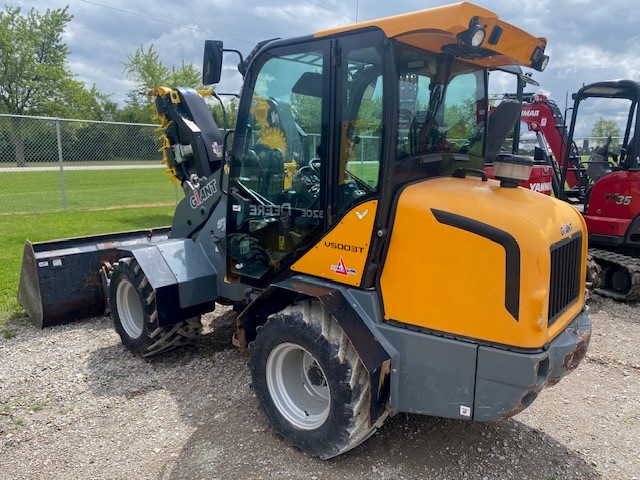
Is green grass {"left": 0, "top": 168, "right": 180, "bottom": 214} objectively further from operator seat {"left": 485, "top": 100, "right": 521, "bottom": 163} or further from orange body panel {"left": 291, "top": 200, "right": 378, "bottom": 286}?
operator seat {"left": 485, "top": 100, "right": 521, "bottom": 163}

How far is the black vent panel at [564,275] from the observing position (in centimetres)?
282

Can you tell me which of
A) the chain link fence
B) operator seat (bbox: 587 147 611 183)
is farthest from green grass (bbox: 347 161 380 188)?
the chain link fence

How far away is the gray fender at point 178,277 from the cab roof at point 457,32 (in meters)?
2.18

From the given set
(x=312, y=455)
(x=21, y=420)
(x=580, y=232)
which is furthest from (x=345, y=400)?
(x=21, y=420)

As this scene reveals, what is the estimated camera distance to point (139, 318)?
4551mm

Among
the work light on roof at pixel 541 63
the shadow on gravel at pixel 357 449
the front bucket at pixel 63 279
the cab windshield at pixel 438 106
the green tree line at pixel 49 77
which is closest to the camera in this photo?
the cab windshield at pixel 438 106

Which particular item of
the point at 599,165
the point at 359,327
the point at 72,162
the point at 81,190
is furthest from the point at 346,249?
the point at 81,190

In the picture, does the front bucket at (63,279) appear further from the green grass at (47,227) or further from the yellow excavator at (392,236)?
the yellow excavator at (392,236)

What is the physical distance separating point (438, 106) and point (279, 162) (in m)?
1.11

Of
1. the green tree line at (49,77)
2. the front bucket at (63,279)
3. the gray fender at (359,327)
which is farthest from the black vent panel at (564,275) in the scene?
the green tree line at (49,77)

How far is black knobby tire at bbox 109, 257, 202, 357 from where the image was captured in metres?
4.18

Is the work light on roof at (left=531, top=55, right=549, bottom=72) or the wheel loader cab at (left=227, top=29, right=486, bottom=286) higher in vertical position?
the work light on roof at (left=531, top=55, right=549, bottom=72)

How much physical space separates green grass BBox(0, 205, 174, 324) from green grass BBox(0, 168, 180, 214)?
1262 mm

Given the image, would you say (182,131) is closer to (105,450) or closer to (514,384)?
(105,450)
